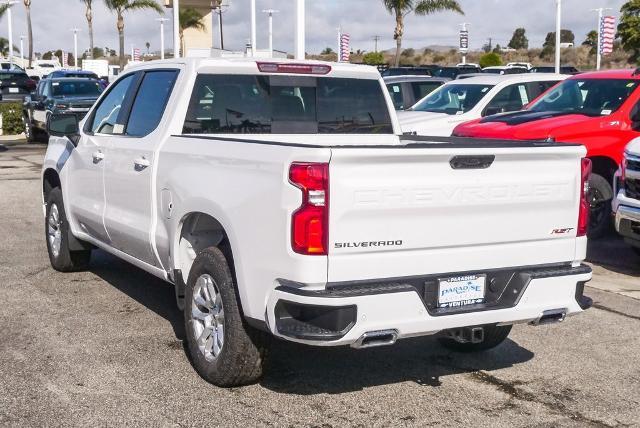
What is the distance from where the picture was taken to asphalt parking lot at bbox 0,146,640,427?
5.14m

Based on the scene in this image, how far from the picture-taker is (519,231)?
17.0 ft

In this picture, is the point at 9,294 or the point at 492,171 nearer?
the point at 492,171

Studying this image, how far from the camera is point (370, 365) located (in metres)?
6.07

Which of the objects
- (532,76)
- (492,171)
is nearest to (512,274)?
(492,171)

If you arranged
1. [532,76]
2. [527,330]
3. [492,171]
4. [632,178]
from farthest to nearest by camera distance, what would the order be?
1. [532,76]
2. [632,178]
3. [527,330]
4. [492,171]

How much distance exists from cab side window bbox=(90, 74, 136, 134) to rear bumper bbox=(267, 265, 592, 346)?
2920 mm

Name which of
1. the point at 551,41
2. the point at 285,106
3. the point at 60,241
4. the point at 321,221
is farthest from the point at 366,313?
the point at 551,41

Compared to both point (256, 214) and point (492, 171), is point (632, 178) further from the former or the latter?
point (256, 214)

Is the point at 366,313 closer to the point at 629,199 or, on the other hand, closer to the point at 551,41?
the point at 629,199

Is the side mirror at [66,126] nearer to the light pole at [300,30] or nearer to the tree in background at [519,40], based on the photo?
the light pole at [300,30]

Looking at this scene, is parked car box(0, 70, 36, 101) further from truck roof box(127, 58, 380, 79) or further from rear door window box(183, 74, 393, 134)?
rear door window box(183, 74, 393, 134)

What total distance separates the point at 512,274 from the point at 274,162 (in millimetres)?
1499

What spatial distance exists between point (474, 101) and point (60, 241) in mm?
8599

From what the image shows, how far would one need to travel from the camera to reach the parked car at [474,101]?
14781 millimetres
